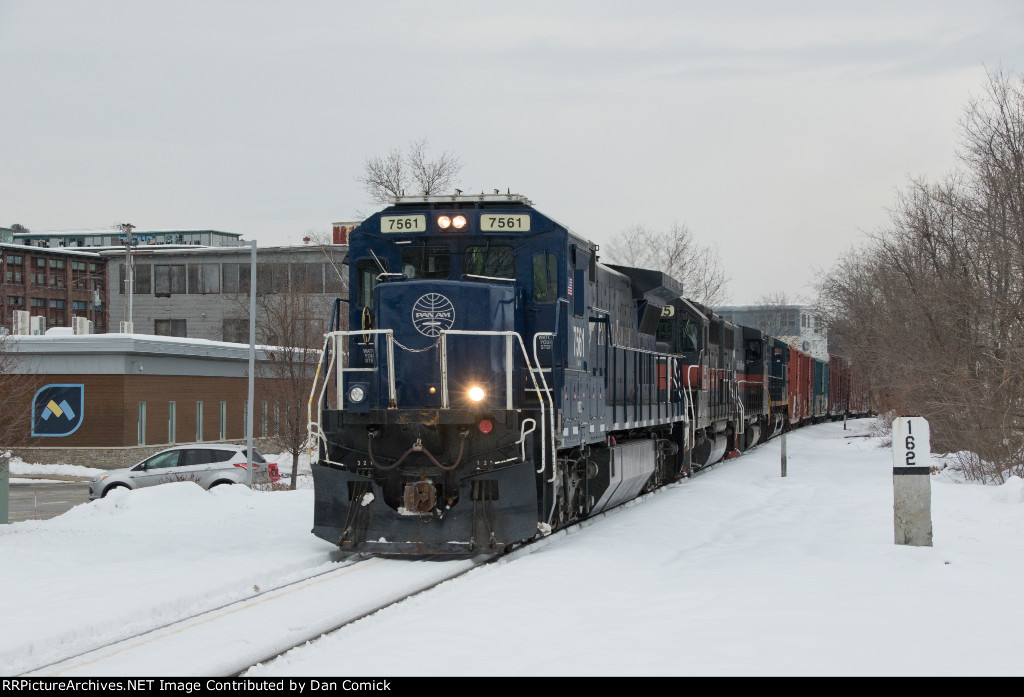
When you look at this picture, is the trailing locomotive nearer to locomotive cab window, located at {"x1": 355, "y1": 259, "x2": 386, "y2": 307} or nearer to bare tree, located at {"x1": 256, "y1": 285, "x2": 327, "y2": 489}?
locomotive cab window, located at {"x1": 355, "y1": 259, "x2": 386, "y2": 307}

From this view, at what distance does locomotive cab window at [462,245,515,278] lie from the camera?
1144 centimetres

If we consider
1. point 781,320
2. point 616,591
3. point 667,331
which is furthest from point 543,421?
point 781,320

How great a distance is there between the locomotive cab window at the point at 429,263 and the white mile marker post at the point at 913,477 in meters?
5.16

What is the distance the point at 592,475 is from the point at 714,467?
38.4 ft

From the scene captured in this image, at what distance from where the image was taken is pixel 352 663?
6047 mm

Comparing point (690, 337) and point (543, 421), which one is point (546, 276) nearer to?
point (543, 421)

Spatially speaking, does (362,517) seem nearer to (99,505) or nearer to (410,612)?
(410,612)

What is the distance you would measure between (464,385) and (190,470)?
600 inches

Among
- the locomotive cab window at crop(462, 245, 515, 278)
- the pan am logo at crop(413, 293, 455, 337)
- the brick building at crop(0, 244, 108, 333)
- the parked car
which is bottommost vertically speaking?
the parked car

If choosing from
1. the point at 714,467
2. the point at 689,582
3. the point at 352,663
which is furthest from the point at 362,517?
the point at 714,467

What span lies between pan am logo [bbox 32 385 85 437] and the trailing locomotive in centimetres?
2327

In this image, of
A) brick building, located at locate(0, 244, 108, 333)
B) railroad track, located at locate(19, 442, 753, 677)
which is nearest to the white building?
brick building, located at locate(0, 244, 108, 333)

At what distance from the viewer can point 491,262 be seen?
37.6 ft

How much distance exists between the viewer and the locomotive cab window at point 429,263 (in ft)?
37.8
